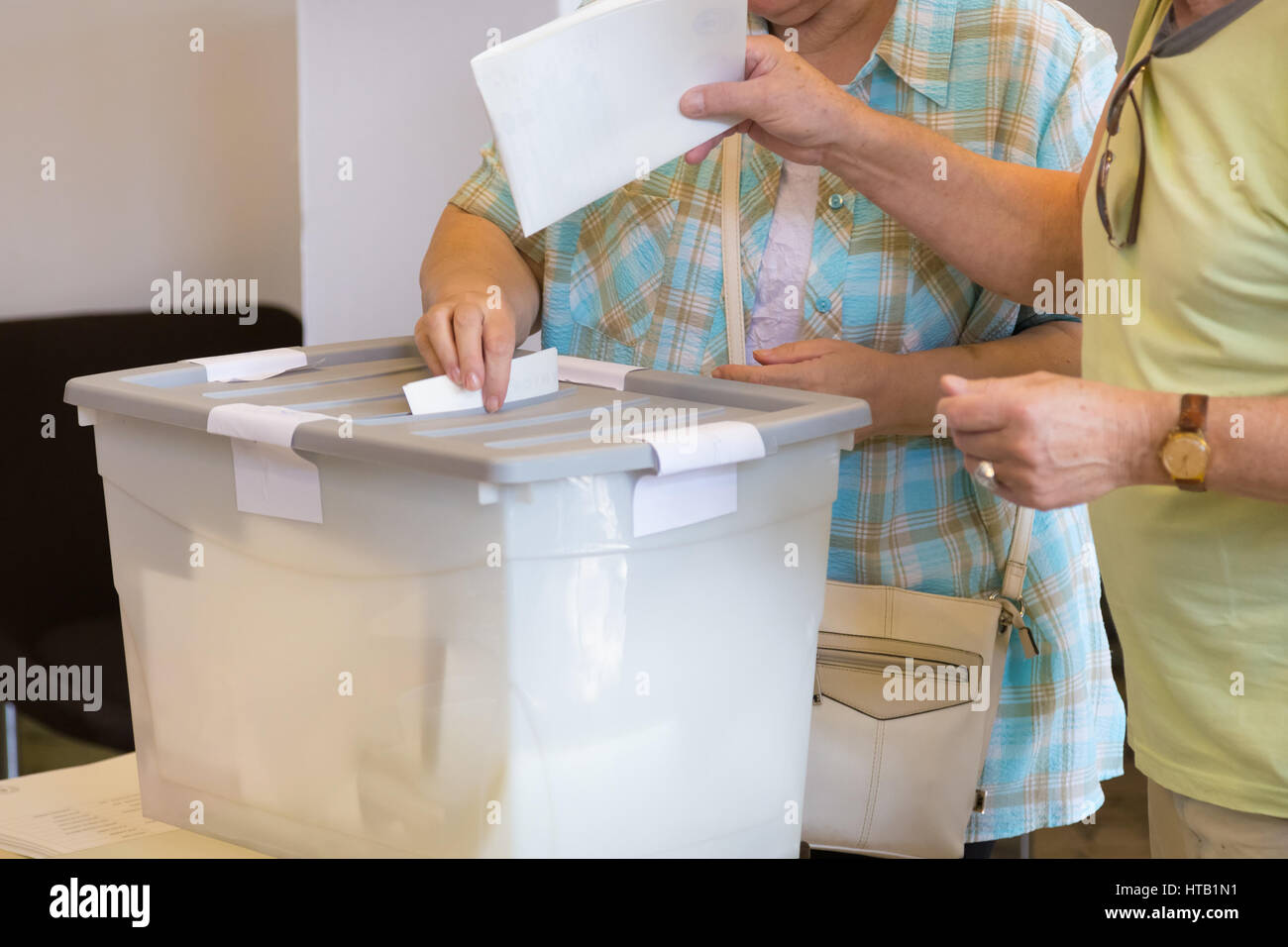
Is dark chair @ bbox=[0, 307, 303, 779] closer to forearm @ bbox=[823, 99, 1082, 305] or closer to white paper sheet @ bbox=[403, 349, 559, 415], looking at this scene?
white paper sheet @ bbox=[403, 349, 559, 415]

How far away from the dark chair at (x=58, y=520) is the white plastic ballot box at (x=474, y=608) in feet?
3.67

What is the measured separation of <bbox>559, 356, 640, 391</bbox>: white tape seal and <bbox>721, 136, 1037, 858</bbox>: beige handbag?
284mm

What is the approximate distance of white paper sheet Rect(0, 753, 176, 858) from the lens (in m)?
1.01

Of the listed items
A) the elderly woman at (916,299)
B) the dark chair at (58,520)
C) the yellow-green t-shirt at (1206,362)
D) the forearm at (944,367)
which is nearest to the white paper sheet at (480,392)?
the elderly woman at (916,299)

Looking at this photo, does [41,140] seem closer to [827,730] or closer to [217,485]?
[217,485]

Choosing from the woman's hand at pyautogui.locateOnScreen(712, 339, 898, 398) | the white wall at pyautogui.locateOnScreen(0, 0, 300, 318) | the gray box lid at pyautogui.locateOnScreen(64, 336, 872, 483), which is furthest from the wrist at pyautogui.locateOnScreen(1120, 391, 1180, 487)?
the white wall at pyautogui.locateOnScreen(0, 0, 300, 318)

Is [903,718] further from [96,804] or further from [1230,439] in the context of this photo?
[96,804]

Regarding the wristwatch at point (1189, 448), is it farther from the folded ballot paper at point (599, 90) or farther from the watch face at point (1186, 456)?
the folded ballot paper at point (599, 90)

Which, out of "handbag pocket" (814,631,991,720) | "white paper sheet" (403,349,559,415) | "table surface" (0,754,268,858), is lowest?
"table surface" (0,754,268,858)

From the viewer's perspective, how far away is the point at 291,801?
0.88m

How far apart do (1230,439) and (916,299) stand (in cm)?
40

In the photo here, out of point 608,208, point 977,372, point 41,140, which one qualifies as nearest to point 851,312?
point 977,372

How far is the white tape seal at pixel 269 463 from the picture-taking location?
80 centimetres

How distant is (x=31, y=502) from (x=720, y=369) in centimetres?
136
